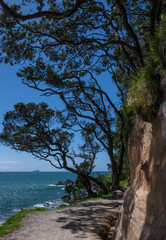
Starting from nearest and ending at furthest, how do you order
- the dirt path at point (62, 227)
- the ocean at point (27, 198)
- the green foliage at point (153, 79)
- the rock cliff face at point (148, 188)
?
the rock cliff face at point (148, 188) → the green foliage at point (153, 79) → the dirt path at point (62, 227) → the ocean at point (27, 198)

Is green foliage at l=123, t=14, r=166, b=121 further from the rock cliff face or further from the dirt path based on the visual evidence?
the dirt path

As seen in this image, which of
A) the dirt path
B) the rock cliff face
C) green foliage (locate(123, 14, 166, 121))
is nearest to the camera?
the rock cliff face

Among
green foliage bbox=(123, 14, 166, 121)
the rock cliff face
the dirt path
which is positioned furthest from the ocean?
green foliage bbox=(123, 14, 166, 121)

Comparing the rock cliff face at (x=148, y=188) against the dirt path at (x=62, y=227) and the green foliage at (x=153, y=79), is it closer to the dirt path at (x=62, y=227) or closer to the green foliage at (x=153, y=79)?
the green foliage at (x=153, y=79)

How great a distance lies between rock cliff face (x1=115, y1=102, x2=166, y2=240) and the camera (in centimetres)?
288

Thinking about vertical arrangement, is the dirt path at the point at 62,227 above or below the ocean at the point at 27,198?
above

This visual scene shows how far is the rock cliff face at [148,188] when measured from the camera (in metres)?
2.88

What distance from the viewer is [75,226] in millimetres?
7527

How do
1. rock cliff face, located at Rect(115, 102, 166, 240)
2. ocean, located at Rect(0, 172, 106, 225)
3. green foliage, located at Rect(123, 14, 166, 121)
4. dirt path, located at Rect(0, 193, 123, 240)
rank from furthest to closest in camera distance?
ocean, located at Rect(0, 172, 106, 225)
dirt path, located at Rect(0, 193, 123, 240)
green foliage, located at Rect(123, 14, 166, 121)
rock cliff face, located at Rect(115, 102, 166, 240)

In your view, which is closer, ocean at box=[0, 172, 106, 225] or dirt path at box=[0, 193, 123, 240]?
dirt path at box=[0, 193, 123, 240]

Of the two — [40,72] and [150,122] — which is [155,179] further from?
[40,72]

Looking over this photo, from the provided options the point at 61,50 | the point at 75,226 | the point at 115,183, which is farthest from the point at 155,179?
the point at 115,183

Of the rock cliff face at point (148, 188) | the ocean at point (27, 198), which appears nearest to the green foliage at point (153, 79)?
the rock cliff face at point (148, 188)

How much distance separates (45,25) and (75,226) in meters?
8.85
